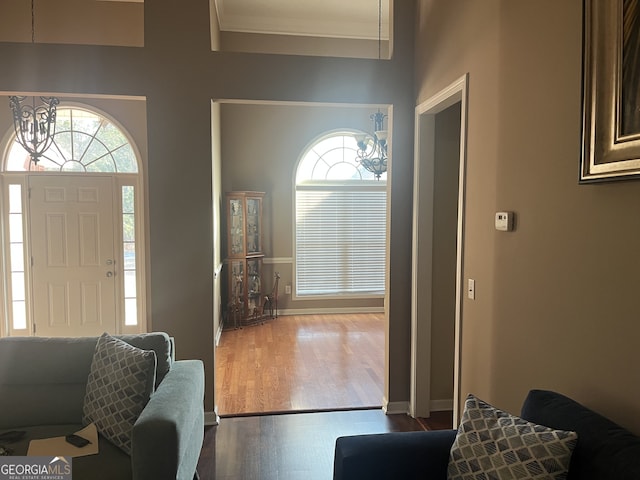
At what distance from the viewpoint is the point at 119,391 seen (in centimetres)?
209

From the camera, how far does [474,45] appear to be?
2422mm

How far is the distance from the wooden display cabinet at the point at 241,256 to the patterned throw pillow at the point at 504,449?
464 cm

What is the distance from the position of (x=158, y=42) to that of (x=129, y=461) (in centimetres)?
262

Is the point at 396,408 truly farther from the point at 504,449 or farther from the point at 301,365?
the point at 504,449

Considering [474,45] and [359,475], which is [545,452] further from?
[474,45]

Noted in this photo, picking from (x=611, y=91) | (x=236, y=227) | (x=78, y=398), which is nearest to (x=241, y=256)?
(x=236, y=227)

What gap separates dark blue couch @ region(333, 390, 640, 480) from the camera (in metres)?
1.35

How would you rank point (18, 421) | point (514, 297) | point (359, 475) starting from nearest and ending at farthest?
point (359, 475), point (514, 297), point (18, 421)

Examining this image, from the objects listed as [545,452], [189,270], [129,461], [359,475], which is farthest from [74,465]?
[545,452]

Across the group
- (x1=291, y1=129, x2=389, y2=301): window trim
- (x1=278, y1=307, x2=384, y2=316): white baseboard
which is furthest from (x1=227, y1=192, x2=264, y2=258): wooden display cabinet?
(x1=278, y1=307, x2=384, y2=316): white baseboard

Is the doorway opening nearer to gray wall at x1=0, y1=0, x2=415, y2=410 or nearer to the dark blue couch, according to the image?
gray wall at x1=0, y1=0, x2=415, y2=410

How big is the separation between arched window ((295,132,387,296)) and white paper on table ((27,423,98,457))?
4.67m

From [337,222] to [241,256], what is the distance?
1.58 meters

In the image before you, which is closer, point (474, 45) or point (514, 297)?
point (514, 297)
